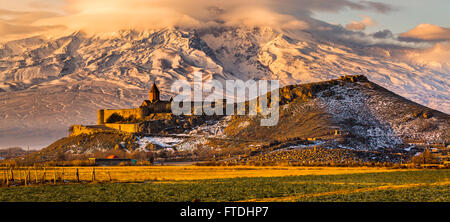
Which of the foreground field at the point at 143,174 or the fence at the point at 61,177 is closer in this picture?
the fence at the point at 61,177

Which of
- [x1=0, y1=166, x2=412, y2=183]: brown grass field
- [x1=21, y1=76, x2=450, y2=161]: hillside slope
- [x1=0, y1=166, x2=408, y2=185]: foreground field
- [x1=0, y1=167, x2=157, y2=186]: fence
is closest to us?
[x1=0, y1=167, x2=157, y2=186]: fence

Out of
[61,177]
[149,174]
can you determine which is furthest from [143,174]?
[61,177]

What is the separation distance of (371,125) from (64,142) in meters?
95.2

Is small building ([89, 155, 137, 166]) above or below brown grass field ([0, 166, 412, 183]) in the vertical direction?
below

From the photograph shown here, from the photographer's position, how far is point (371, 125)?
17362 centimetres

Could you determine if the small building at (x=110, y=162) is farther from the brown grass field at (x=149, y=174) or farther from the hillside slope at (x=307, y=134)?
the brown grass field at (x=149, y=174)

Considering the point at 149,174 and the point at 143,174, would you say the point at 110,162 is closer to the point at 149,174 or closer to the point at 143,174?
the point at 149,174

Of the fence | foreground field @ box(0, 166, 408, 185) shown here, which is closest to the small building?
foreground field @ box(0, 166, 408, 185)

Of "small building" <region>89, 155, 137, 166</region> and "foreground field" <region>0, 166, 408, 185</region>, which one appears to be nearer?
"foreground field" <region>0, 166, 408, 185</region>

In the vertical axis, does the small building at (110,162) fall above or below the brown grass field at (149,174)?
below

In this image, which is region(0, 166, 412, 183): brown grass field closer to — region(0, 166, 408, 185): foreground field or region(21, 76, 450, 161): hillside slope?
region(0, 166, 408, 185): foreground field

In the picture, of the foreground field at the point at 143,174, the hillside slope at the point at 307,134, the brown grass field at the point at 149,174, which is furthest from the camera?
the hillside slope at the point at 307,134

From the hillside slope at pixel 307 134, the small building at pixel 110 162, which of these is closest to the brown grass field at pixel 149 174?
the small building at pixel 110 162
